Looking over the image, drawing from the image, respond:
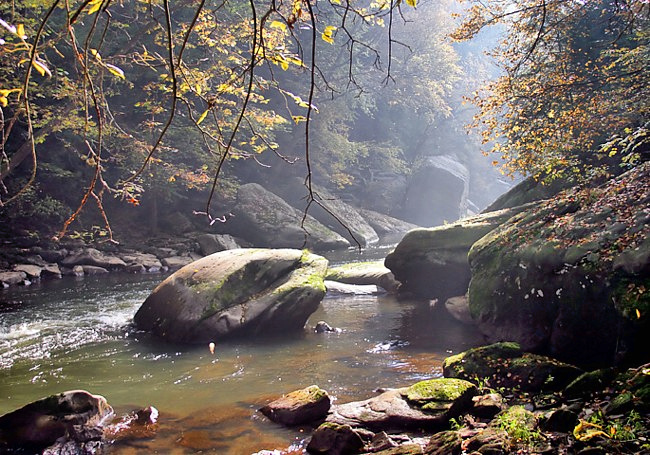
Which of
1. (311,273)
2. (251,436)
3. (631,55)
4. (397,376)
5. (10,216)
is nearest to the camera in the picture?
(251,436)

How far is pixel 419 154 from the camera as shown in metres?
43.6

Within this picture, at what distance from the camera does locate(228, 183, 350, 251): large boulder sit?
71.6ft

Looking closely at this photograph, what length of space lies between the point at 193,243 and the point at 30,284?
277 inches

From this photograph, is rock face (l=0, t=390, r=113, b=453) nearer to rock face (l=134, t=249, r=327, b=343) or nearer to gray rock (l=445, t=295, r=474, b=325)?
rock face (l=134, t=249, r=327, b=343)

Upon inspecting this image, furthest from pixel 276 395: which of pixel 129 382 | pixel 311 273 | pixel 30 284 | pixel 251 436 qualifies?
pixel 30 284

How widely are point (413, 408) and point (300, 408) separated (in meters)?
1.13

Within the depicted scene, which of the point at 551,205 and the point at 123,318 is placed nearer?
the point at 551,205

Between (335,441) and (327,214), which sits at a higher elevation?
(327,214)

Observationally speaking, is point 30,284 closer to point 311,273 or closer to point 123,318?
point 123,318

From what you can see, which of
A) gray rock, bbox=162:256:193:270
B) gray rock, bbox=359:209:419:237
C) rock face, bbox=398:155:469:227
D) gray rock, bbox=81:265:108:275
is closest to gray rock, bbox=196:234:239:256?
gray rock, bbox=162:256:193:270

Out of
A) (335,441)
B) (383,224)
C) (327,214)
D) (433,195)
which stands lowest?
(335,441)

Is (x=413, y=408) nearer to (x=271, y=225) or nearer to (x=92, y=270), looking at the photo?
(x=92, y=270)

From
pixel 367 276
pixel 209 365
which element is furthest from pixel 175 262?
pixel 209 365

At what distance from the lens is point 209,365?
6926mm
